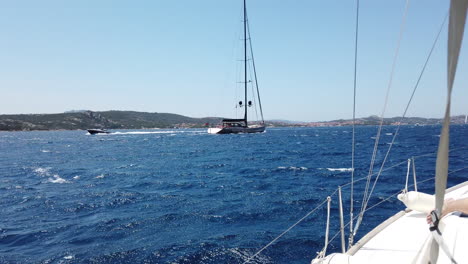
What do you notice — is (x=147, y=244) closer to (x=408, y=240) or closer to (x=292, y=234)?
(x=292, y=234)

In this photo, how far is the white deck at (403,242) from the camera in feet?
13.7

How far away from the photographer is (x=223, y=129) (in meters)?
80.9

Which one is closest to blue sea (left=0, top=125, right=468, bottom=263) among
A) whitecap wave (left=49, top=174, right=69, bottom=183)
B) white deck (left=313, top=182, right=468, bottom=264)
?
whitecap wave (left=49, top=174, right=69, bottom=183)

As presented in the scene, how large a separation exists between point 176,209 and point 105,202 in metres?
4.27

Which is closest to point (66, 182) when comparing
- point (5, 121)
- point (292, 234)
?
point (292, 234)

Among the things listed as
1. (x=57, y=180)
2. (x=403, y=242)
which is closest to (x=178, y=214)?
(x=403, y=242)

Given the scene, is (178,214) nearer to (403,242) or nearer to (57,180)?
(403,242)

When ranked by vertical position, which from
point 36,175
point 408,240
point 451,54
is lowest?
point 36,175

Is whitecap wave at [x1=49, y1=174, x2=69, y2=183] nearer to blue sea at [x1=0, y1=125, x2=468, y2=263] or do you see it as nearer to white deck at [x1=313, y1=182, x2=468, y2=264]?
blue sea at [x1=0, y1=125, x2=468, y2=263]

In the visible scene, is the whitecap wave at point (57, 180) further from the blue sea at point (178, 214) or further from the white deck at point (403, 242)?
the white deck at point (403, 242)

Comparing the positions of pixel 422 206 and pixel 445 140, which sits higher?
pixel 445 140

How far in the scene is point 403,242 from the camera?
15.9 feet

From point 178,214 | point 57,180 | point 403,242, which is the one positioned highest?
point 403,242

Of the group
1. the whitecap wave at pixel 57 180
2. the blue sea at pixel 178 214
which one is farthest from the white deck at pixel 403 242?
the whitecap wave at pixel 57 180
